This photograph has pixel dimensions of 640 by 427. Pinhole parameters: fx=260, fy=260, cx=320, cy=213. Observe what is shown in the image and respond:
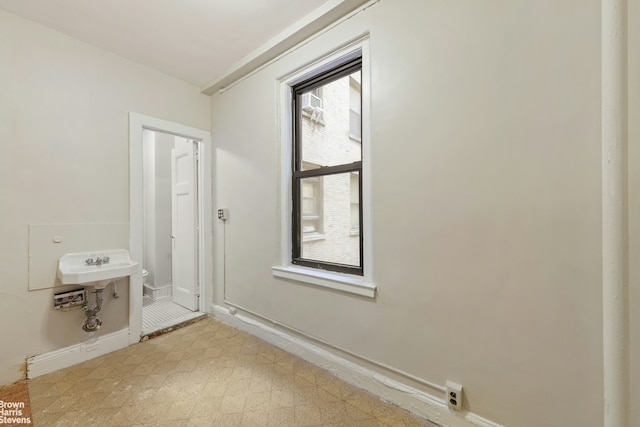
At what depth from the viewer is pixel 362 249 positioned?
1897 mm

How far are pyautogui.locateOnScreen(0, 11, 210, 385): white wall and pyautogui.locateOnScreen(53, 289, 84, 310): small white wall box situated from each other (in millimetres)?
53

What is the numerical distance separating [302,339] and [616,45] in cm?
243

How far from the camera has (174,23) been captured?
203 centimetres

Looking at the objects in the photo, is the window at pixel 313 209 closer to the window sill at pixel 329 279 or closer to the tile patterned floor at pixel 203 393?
the window sill at pixel 329 279

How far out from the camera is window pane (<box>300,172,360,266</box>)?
12.9 ft

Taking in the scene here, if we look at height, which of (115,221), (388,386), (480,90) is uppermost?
(480,90)

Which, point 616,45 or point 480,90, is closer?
point 616,45

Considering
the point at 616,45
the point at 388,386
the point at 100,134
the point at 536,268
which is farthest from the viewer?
the point at 100,134

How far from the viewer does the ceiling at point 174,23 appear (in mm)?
1847

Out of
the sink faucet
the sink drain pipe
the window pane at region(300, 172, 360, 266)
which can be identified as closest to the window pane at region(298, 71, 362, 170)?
the window pane at region(300, 172, 360, 266)

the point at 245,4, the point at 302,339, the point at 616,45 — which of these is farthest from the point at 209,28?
the point at 302,339

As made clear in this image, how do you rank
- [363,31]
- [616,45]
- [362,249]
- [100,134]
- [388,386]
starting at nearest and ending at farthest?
1. [616,45]
2. [388,386]
3. [363,31]
4. [362,249]
5. [100,134]

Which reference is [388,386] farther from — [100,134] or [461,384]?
[100,134]

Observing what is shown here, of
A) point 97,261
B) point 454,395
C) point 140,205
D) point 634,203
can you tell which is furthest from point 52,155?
point 634,203
